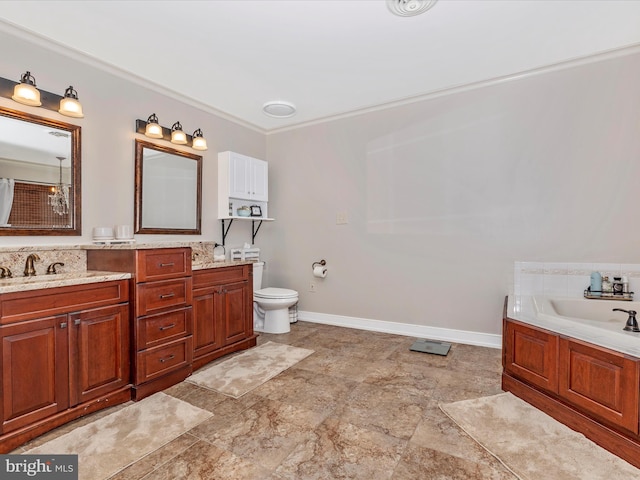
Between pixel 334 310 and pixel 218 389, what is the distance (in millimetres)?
1907

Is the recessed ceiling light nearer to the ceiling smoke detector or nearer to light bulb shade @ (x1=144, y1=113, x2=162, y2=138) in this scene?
light bulb shade @ (x1=144, y1=113, x2=162, y2=138)

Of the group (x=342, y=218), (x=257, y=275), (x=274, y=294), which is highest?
(x=342, y=218)

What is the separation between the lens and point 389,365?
2.73 metres

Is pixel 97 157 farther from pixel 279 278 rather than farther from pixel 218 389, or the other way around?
pixel 279 278

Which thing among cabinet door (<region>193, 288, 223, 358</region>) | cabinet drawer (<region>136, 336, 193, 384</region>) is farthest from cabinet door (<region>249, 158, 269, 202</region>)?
cabinet drawer (<region>136, 336, 193, 384</region>)

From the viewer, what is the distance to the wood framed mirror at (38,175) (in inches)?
84.4

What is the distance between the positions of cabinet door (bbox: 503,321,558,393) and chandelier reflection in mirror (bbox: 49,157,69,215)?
3.26 meters

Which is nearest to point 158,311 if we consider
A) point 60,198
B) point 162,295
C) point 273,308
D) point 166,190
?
point 162,295

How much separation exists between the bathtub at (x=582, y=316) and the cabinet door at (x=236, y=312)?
7.22 feet

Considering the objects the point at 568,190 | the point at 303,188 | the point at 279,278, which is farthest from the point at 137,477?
the point at 568,190

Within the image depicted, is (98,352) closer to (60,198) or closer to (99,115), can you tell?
(60,198)

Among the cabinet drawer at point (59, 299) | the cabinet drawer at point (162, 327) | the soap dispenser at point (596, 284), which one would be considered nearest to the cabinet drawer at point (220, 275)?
the cabinet drawer at point (162, 327)

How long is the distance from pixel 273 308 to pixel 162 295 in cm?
141

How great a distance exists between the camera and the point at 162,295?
2346 mm
